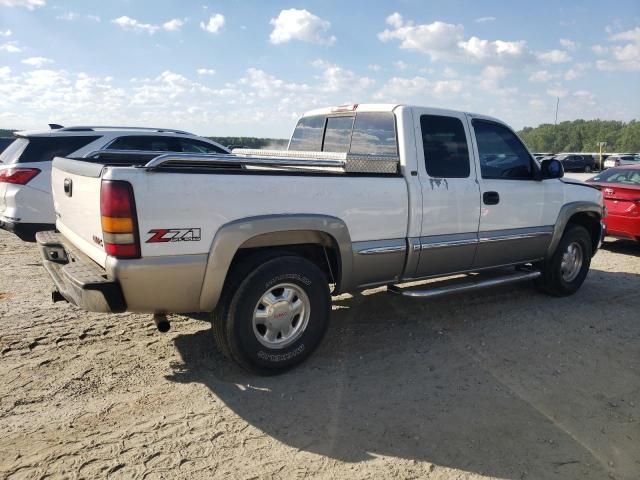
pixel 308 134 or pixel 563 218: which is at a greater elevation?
pixel 308 134

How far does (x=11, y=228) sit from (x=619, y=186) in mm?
9418

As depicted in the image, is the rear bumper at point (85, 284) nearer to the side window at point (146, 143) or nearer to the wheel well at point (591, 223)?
the side window at point (146, 143)

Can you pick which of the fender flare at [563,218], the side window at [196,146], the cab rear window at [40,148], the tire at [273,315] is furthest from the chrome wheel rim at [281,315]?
the side window at [196,146]

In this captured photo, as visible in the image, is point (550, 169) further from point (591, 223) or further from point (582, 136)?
point (582, 136)

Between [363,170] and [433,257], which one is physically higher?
[363,170]

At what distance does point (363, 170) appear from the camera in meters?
3.96

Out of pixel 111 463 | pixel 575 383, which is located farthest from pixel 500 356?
pixel 111 463

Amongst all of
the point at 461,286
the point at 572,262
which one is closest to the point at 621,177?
the point at 572,262

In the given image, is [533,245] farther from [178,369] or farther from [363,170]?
[178,369]

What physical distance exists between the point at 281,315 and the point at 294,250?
55 cm

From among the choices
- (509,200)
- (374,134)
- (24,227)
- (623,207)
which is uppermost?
(374,134)

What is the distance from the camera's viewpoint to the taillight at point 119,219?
295cm

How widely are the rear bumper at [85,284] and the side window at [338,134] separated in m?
2.66

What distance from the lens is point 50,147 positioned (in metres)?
6.97
